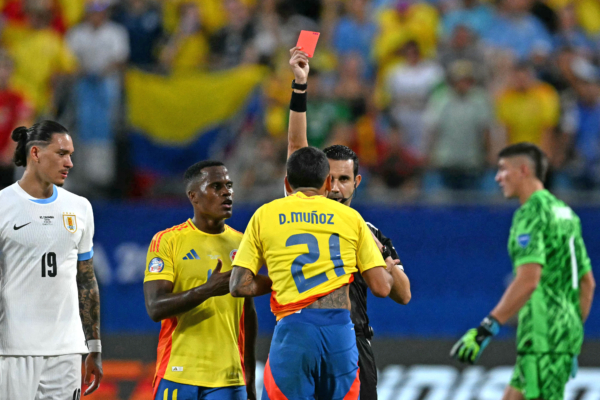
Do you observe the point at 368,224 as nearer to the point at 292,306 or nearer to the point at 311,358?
the point at 292,306

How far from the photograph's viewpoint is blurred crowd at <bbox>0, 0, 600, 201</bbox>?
1099 cm

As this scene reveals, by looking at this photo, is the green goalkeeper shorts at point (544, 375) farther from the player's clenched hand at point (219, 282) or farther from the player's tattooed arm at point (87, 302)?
the player's tattooed arm at point (87, 302)

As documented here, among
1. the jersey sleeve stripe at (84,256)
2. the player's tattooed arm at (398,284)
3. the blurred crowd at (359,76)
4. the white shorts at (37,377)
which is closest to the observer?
the player's tattooed arm at (398,284)

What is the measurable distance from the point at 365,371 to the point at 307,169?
1.45 meters

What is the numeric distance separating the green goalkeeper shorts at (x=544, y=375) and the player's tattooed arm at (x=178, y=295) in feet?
9.64

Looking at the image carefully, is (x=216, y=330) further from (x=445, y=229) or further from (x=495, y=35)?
(x=495, y=35)

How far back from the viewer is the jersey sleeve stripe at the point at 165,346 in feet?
17.5

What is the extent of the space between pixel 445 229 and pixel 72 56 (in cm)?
623

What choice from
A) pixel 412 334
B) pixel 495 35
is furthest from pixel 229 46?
pixel 412 334

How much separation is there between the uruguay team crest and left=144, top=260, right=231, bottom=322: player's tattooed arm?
0.60 metres

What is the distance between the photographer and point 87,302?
552 cm

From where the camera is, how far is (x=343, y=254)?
4727 mm

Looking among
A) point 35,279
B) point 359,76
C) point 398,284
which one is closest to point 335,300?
point 398,284

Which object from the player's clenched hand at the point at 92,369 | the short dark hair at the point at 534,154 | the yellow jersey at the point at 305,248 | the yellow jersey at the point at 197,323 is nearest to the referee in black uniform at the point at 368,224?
the yellow jersey at the point at 305,248
